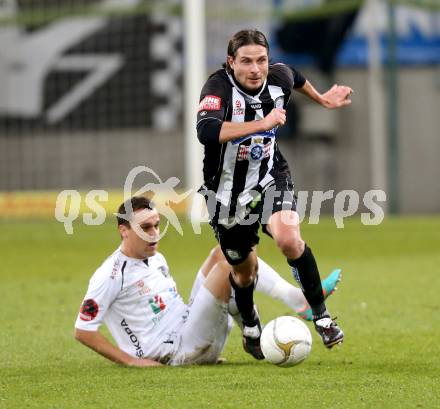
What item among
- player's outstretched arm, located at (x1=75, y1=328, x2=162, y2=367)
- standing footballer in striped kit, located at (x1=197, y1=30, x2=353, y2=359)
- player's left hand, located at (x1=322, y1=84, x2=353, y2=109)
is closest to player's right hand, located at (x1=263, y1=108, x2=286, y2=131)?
standing footballer in striped kit, located at (x1=197, y1=30, x2=353, y2=359)

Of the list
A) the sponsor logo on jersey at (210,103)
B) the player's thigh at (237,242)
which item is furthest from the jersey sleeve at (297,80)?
the player's thigh at (237,242)

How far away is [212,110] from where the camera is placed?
628 cm

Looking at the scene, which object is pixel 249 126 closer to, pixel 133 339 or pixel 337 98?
pixel 337 98

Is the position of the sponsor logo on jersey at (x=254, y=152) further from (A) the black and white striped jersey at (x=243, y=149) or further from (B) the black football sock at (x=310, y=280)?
(B) the black football sock at (x=310, y=280)

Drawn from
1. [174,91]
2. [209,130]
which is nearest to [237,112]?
[209,130]

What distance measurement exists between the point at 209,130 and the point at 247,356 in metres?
1.74

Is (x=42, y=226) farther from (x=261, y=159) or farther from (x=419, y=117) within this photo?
(x=261, y=159)

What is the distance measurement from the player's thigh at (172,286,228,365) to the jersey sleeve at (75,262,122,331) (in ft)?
1.74

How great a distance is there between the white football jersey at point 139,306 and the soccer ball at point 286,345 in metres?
0.72

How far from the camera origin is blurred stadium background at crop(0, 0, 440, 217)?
2592 cm

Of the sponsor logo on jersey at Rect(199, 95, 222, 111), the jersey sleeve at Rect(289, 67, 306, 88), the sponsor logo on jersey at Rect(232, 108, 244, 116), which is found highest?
the jersey sleeve at Rect(289, 67, 306, 88)

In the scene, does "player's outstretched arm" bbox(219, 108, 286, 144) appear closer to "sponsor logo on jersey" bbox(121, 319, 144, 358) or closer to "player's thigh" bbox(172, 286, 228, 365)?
"player's thigh" bbox(172, 286, 228, 365)

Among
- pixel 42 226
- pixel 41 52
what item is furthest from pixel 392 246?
pixel 41 52

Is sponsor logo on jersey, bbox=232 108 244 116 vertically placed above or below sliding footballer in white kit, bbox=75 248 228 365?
above
